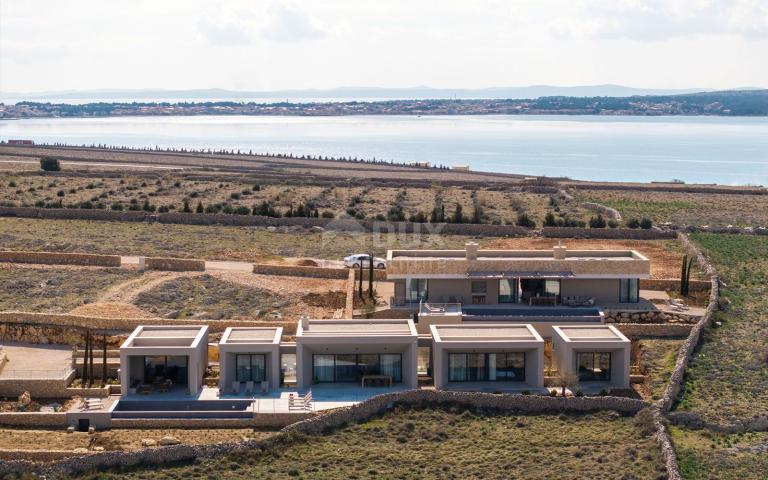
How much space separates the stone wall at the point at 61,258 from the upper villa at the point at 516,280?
14.1 metres

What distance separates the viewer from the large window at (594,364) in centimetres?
3052

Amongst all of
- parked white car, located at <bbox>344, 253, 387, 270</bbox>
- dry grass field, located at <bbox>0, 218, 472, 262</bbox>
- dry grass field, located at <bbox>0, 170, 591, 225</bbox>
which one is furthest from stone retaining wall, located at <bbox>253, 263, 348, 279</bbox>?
dry grass field, located at <bbox>0, 170, 591, 225</bbox>

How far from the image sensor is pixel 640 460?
24.6 meters

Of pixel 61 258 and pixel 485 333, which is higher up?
pixel 61 258

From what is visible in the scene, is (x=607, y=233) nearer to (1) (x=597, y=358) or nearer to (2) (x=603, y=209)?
(2) (x=603, y=209)

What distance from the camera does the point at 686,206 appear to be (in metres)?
68.2

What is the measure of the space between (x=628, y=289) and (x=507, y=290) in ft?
14.2

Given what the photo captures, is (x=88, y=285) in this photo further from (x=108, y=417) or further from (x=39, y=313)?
(x=108, y=417)

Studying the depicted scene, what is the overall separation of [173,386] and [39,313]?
8.83m

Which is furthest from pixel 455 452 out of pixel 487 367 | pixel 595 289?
pixel 595 289

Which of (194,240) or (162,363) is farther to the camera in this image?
(194,240)

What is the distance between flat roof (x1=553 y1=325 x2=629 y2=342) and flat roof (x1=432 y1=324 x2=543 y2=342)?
1.01 meters

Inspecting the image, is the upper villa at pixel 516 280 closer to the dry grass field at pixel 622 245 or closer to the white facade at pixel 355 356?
the white facade at pixel 355 356

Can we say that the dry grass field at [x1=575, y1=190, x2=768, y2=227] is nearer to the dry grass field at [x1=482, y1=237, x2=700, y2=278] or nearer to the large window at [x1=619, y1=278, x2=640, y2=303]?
the dry grass field at [x1=482, y1=237, x2=700, y2=278]
